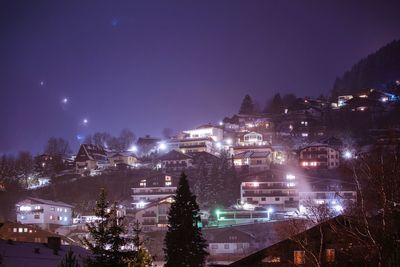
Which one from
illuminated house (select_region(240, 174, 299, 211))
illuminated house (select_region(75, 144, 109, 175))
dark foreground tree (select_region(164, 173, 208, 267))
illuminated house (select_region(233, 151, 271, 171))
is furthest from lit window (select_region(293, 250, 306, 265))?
illuminated house (select_region(75, 144, 109, 175))

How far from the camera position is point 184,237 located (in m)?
30.9

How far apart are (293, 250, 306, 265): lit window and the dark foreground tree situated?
11.1m

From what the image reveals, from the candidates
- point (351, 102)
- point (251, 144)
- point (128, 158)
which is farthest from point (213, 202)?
point (351, 102)

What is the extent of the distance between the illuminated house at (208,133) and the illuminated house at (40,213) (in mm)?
31177

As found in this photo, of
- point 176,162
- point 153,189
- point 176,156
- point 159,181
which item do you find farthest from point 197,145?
point 153,189

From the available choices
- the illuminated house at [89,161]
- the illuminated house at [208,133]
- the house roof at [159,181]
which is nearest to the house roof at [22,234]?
the house roof at [159,181]

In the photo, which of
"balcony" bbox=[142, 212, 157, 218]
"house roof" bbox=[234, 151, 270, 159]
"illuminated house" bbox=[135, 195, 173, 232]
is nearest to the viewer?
"illuminated house" bbox=[135, 195, 173, 232]

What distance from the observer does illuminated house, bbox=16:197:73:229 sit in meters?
65.0

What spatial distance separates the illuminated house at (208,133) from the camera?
9182cm

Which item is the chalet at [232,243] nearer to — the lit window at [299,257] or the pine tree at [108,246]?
the lit window at [299,257]

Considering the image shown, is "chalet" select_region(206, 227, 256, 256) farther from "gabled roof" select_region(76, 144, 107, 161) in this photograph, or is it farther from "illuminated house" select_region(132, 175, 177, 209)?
"gabled roof" select_region(76, 144, 107, 161)

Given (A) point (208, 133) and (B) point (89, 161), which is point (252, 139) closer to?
(A) point (208, 133)

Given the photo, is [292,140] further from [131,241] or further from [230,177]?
[131,241]

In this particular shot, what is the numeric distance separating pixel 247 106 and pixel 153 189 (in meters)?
45.2
